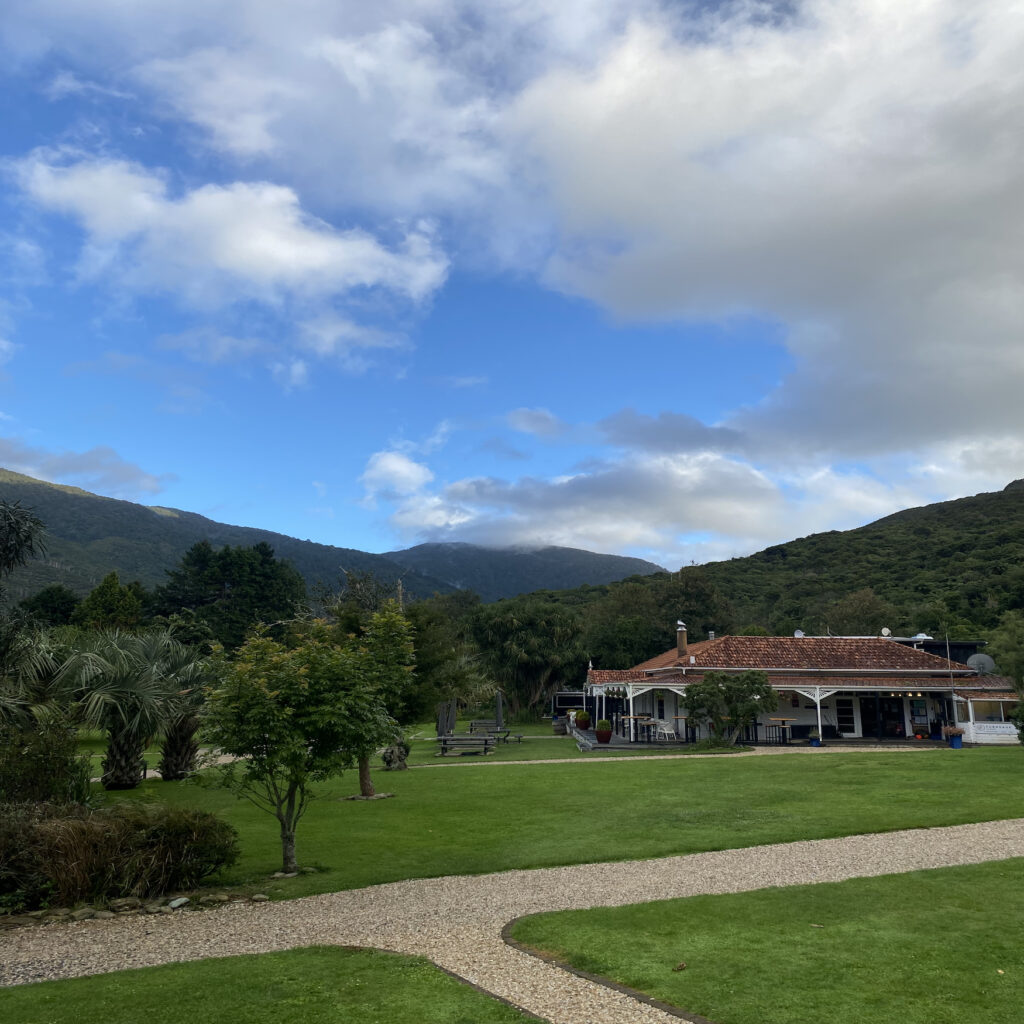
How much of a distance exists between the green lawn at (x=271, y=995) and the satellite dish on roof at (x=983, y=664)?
111 feet

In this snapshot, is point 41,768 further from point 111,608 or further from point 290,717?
point 111,608

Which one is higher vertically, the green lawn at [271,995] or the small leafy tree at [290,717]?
the small leafy tree at [290,717]

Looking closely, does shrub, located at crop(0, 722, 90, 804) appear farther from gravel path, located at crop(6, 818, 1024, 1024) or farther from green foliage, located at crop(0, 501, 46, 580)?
gravel path, located at crop(6, 818, 1024, 1024)

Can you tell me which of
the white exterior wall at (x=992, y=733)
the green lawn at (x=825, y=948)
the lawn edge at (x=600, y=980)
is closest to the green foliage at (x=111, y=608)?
the white exterior wall at (x=992, y=733)

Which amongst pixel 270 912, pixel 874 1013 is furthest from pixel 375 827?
pixel 874 1013

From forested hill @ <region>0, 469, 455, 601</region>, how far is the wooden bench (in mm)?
50448

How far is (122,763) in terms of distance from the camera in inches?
771

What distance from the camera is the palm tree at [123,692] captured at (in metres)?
17.5

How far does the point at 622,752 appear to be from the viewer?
26.9m

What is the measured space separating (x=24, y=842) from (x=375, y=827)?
18.8 feet

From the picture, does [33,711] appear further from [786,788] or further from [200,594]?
[200,594]

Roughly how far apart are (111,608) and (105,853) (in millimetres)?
49340

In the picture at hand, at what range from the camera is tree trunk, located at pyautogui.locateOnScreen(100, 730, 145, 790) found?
1945cm

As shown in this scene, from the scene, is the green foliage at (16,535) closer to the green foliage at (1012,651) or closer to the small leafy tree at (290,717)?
the small leafy tree at (290,717)
